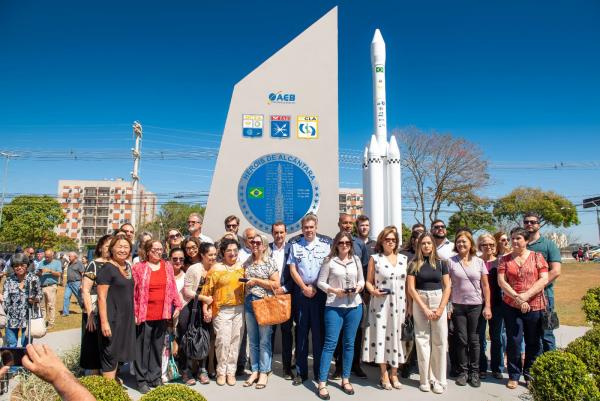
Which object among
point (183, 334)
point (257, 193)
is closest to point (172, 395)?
point (183, 334)

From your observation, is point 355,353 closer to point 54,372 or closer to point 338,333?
point 338,333

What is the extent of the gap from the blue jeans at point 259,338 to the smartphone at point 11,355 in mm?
3325

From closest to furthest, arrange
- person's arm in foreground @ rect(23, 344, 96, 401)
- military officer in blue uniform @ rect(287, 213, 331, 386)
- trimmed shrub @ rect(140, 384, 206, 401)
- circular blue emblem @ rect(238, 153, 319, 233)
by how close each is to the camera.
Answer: person's arm in foreground @ rect(23, 344, 96, 401) < trimmed shrub @ rect(140, 384, 206, 401) < military officer in blue uniform @ rect(287, 213, 331, 386) < circular blue emblem @ rect(238, 153, 319, 233)

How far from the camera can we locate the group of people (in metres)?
4.76

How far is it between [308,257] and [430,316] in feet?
5.36

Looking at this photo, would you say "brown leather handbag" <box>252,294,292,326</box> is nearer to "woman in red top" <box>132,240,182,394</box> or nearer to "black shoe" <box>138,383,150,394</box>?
"woman in red top" <box>132,240,182,394</box>

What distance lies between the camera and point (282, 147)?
788 cm

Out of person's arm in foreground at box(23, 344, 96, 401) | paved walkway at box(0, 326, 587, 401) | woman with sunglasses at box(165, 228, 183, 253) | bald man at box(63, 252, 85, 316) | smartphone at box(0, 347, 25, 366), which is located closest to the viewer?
person's arm in foreground at box(23, 344, 96, 401)

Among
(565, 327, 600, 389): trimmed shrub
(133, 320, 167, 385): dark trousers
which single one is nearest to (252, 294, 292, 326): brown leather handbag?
(133, 320, 167, 385): dark trousers

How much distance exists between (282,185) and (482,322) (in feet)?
13.6

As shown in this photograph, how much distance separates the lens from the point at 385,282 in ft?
16.0

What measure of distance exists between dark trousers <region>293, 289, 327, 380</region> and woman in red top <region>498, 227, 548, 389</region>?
2322 mm

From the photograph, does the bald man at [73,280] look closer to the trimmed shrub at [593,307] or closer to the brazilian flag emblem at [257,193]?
the brazilian flag emblem at [257,193]

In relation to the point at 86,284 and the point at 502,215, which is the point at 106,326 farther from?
the point at 502,215
